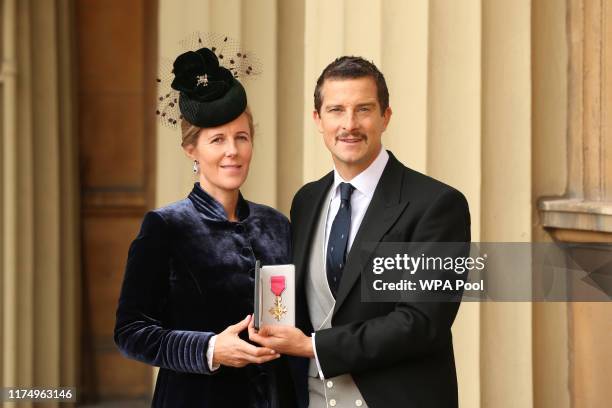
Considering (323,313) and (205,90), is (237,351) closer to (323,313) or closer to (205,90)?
(323,313)

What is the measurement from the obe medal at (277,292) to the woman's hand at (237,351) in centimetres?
8

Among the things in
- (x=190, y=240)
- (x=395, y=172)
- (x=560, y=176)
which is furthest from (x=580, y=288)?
(x=190, y=240)

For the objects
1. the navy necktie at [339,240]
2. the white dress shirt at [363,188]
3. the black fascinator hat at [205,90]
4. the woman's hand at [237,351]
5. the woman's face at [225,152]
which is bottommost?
the woman's hand at [237,351]

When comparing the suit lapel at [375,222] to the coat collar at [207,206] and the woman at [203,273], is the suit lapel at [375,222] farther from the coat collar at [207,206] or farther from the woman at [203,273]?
the coat collar at [207,206]

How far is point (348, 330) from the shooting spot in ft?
8.48

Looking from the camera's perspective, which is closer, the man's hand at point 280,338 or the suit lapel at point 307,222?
the man's hand at point 280,338

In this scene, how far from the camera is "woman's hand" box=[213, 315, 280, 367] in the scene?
2510mm

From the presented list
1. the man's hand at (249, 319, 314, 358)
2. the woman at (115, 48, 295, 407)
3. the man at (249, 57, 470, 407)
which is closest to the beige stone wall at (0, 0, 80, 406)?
the woman at (115, 48, 295, 407)

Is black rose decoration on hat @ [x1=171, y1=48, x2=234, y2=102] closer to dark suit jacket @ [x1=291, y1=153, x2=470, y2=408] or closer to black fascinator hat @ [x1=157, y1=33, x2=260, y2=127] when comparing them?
black fascinator hat @ [x1=157, y1=33, x2=260, y2=127]

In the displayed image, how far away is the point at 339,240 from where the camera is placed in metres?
2.68

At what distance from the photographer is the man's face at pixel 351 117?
2.63m

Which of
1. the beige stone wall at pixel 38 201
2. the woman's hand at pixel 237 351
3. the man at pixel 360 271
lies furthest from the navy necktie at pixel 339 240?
the beige stone wall at pixel 38 201

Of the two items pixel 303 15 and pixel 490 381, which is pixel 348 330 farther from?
pixel 303 15

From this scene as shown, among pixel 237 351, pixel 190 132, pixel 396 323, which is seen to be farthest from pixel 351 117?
pixel 237 351
